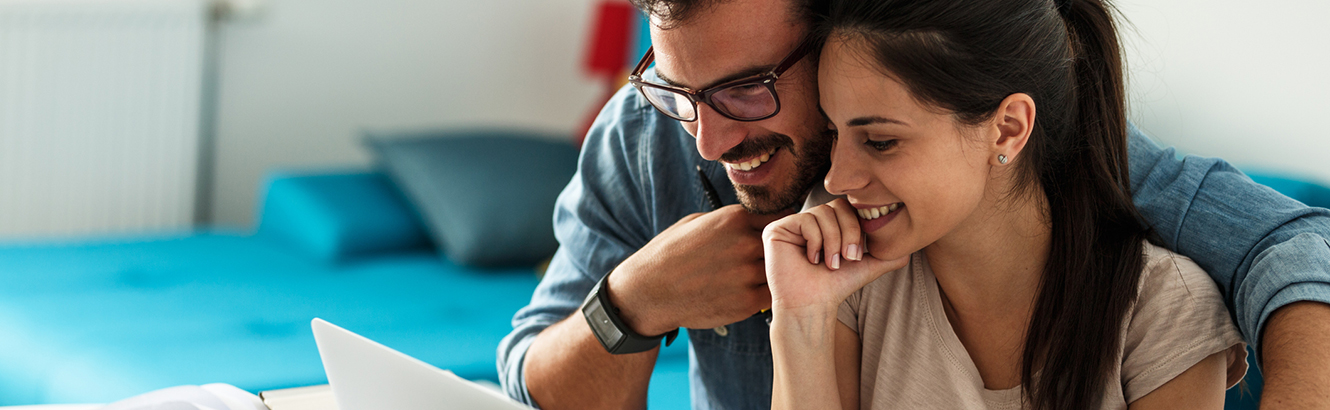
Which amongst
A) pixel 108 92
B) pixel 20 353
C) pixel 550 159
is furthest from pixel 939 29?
pixel 108 92

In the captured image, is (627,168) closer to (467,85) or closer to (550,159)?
(550,159)

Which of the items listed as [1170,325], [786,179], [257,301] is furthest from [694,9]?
[257,301]

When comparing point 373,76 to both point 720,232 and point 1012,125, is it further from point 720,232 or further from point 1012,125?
point 1012,125

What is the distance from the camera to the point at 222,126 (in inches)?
130

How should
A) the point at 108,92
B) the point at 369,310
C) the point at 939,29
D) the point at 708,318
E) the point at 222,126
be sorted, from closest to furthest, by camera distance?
the point at 939,29, the point at 708,318, the point at 369,310, the point at 108,92, the point at 222,126

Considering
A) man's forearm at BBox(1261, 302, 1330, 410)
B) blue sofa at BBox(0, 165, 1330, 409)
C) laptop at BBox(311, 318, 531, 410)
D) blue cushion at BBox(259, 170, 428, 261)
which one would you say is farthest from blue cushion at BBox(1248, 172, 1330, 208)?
blue cushion at BBox(259, 170, 428, 261)

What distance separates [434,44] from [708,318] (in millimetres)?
2699

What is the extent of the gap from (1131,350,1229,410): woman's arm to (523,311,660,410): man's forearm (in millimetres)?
557

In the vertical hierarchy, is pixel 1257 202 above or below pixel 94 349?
below

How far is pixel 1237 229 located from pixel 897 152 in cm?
33

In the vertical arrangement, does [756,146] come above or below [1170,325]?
above

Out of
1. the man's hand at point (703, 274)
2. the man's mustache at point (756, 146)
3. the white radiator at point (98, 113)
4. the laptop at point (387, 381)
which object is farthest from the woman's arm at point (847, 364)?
the white radiator at point (98, 113)

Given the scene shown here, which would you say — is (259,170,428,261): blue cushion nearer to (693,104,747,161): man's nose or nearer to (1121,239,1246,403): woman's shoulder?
(693,104,747,161): man's nose

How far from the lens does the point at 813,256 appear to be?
105 cm
